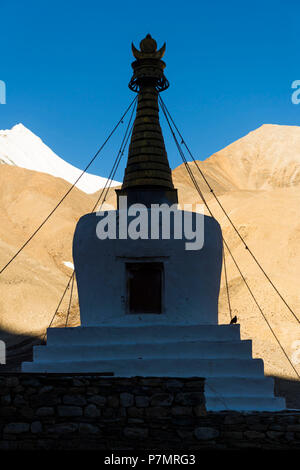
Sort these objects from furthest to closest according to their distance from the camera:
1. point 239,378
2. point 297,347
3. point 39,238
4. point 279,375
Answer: point 39,238 → point 297,347 → point 279,375 → point 239,378

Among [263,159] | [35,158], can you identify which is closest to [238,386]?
[263,159]

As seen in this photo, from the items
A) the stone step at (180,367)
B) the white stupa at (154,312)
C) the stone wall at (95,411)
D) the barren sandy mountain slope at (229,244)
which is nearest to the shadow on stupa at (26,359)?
the barren sandy mountain slope at (229,244)

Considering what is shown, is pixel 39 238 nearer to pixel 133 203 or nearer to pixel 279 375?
pixel 279 375

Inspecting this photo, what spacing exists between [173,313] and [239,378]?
5.19 feet

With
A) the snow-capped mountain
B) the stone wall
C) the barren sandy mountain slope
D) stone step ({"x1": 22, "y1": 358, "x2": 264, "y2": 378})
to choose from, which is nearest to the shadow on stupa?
the barren sandy mountain slope

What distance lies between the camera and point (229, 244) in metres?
35.9

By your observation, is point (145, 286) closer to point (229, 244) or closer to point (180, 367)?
point (180, 367)

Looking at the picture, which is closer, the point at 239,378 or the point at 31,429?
the point at 31,429

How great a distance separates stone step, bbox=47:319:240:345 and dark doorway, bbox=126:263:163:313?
26.3 inches

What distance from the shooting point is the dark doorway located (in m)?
9.45

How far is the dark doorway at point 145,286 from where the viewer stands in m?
9.45

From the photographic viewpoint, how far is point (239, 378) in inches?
326
